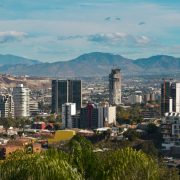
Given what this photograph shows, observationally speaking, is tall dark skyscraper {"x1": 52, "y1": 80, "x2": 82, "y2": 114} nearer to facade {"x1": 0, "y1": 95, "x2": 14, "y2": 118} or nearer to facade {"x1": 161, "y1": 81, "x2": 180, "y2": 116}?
facade {"x1": 0, "y1": 95, "x2": 14, "y2": 118}

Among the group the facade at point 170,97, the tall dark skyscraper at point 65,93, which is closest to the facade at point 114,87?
the tall dark skyscraper at point 65,93

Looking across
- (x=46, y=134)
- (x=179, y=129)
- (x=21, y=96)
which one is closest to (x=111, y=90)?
(x=21, y=96)

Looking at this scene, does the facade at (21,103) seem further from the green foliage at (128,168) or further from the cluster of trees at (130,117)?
the green foliage at (128,168)

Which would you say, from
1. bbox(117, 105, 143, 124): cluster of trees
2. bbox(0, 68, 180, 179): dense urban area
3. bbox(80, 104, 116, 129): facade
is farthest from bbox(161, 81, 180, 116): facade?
bbox(80, 104, 116, 129): facade

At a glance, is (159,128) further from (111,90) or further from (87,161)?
(111,90)

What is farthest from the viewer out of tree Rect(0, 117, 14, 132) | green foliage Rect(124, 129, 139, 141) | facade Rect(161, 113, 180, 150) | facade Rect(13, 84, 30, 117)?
facade Rect(13, 84, 30, 117)

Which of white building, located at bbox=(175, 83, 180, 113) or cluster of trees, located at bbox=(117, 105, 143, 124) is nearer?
cluster of trees, located at bbox=(117, 105, 143, 124)

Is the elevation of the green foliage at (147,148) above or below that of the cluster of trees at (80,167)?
below
